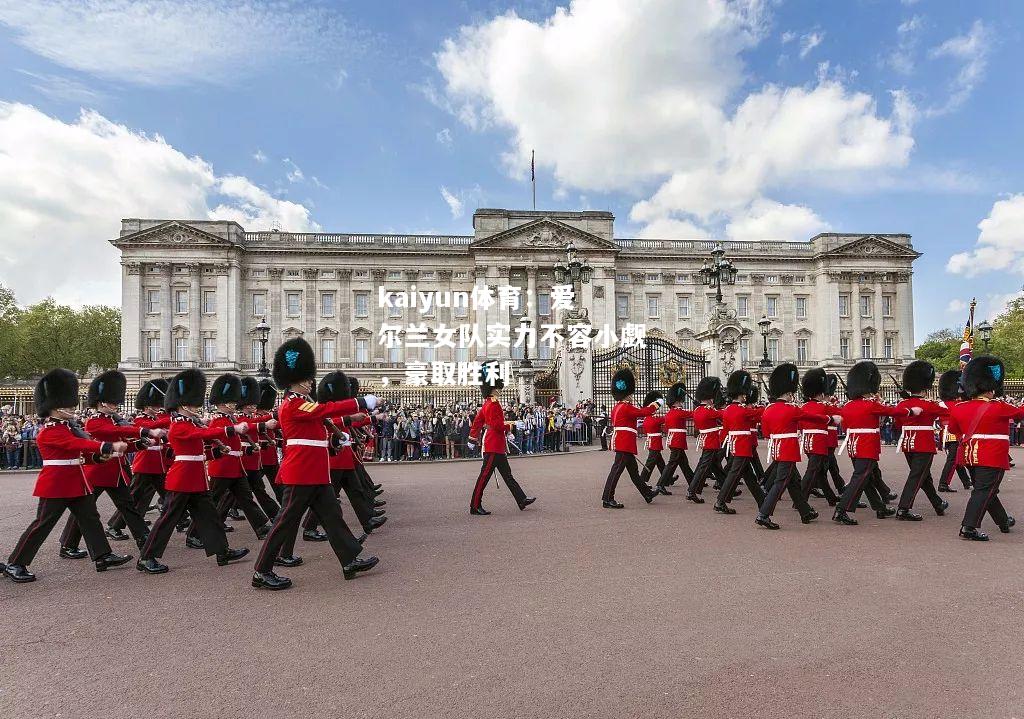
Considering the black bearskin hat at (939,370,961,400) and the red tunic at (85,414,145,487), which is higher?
the black bearskin hat at (939,370,961,400)

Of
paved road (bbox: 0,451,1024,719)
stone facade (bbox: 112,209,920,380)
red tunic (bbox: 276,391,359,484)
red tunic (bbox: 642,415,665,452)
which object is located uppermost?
stone facade (bbox: 112,209,920,380)

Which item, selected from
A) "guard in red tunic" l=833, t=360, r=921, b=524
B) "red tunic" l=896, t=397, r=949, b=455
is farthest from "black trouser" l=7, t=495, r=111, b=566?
"red tunic" l=896, t=397, r=949, b=455

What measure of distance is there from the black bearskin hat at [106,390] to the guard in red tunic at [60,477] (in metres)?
0.74

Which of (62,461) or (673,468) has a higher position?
(62,461)

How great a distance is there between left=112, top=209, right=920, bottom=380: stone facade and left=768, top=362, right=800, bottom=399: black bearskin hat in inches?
1590

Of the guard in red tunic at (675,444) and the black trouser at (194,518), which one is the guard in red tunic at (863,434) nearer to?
the guard in red tunic at (675,444)

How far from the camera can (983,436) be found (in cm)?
734

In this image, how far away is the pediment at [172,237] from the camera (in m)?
48.5

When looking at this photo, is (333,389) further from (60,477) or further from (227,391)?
(60,477)

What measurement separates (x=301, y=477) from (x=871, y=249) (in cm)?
5958

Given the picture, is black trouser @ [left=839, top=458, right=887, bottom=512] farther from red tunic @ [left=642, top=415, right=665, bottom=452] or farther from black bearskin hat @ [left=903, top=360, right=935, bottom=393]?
red tunic @ [left=642, top=415, right=665, bottom=452]

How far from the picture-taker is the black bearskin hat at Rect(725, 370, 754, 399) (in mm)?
9844

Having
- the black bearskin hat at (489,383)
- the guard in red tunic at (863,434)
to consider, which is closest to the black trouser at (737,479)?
the guard in red tunic at (863,434)

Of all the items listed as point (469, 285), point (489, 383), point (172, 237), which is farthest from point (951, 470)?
point (172, 237)
